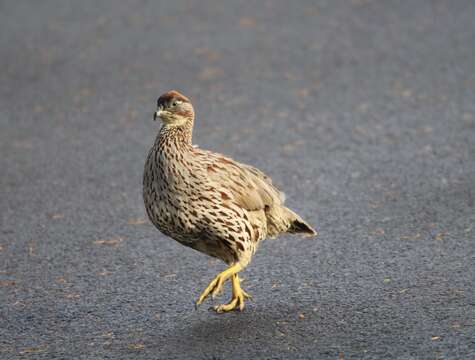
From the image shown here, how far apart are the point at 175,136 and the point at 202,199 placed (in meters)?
0.49

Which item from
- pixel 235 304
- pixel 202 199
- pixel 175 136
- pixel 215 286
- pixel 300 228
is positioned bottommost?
pixel 235 304

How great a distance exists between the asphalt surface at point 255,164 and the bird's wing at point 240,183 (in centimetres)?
61

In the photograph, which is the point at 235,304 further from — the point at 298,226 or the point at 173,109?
the point at 173,109

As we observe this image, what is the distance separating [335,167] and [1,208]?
10.0ft

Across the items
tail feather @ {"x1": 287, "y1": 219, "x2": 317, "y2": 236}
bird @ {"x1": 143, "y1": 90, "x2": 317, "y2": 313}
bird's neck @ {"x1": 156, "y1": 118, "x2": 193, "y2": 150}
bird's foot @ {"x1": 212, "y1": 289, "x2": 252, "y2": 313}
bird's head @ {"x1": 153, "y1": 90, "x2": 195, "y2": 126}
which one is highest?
bird's head @ {"x1": 153, "y1": 90, "x2": 195, "y2": 126}

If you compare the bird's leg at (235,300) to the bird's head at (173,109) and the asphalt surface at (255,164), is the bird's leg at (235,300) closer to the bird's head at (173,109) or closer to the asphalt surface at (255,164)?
the asphalt surface at (255,164)

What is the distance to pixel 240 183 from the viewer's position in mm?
6164

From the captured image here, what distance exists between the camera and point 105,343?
18.3ft

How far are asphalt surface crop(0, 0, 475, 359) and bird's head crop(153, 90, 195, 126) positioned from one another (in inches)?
46.3

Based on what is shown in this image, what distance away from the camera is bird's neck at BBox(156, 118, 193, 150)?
19.7 feet

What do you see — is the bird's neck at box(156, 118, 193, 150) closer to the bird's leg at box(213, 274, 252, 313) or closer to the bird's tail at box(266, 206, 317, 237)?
the bird's tail at box(266, 206, 317, 237)

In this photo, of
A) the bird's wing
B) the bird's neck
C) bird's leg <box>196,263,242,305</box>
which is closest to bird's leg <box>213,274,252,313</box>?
bird's leg <box>196,263,242,305</box>

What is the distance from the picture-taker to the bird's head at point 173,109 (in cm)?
610

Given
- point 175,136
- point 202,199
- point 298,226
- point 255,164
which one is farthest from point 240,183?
point 255,164
